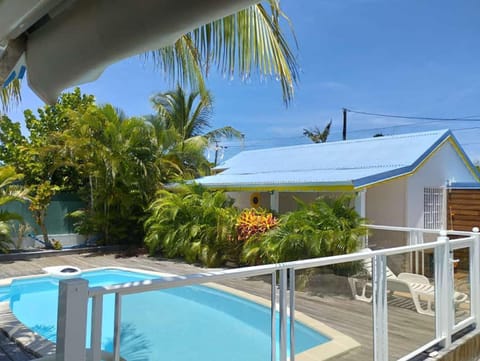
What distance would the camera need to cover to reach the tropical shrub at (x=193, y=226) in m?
10.6

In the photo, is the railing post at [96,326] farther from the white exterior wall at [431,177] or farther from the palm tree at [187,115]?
the palm tree at [187,115]

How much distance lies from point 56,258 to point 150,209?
10.4ft

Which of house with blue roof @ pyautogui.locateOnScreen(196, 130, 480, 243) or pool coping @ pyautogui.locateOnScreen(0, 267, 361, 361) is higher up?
house with blue roof @ pyautogui.locateOnScreen(196, 130, 480, 243)

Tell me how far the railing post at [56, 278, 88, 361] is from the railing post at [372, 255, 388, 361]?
2.82m

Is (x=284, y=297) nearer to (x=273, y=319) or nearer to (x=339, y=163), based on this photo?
(x=273, y=319)

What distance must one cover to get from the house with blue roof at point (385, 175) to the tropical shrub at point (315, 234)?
0.80m

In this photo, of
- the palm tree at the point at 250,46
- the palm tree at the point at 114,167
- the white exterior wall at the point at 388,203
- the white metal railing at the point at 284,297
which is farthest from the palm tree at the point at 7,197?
the white metal railing at the point at 284,297

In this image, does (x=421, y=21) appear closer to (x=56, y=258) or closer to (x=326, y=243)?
(x=326, y=243)

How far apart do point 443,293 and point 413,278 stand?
1.65 ft

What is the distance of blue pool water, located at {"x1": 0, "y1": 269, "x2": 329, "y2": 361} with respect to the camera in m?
2.40

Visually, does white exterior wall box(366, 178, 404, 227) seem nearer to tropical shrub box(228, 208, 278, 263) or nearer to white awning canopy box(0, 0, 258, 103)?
tropical shrub box(228, 208, 278, 263)

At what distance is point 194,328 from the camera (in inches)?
105

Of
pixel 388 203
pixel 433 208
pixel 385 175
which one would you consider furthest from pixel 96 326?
pixel 433 208

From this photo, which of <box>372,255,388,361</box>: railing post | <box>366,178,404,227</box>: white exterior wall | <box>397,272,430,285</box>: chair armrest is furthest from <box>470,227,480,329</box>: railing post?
<box>366,178,404,227</box>: white exterior wall
